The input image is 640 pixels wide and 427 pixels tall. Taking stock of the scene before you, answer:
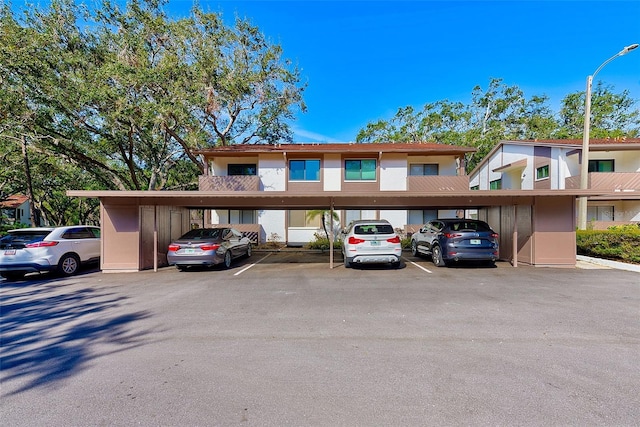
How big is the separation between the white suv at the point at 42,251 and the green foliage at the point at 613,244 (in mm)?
18727

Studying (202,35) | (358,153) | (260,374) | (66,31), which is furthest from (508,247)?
(66,31)

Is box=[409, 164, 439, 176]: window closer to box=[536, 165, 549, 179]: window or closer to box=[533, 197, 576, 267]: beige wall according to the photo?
box=[536, 165, 549, 179]: window

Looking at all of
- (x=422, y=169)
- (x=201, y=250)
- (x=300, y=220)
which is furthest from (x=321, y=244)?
(x=422, y=169)

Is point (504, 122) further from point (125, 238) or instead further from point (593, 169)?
point (125, 238)

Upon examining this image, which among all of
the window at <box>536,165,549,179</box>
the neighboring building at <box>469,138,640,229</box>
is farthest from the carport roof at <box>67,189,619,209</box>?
the window at <box>536,165,549,179</box>

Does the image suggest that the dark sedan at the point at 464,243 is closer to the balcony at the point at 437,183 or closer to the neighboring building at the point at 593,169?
the balcony at the point at 437,183

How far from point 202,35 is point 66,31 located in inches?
261

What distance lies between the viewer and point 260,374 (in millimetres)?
3428

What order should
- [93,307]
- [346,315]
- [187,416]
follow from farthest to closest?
[93,307], [346,315], [187,416]

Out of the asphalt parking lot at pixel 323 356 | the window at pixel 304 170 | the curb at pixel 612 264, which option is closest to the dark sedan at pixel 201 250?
the asphalt parking lot at pixel 323 356

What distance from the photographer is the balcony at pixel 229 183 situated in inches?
695

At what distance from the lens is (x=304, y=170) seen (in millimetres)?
18469

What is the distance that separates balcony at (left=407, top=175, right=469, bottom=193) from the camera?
17.1m

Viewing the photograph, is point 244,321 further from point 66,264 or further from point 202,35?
point 202,35
